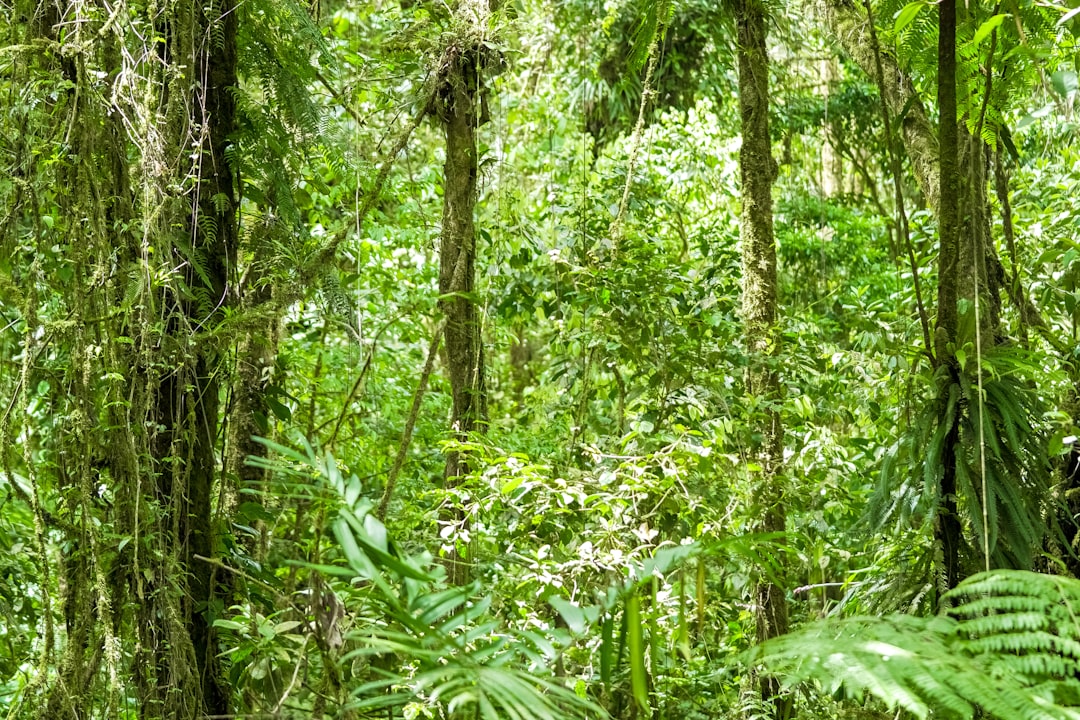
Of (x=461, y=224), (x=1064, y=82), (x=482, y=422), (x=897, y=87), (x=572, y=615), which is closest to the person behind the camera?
(x=572, y=615)

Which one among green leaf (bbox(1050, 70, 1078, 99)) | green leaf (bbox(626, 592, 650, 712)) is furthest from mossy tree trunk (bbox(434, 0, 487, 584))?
green leaf (bbox(626, 592, 650, 712))

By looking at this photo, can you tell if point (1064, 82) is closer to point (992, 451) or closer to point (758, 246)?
point (992, 451)

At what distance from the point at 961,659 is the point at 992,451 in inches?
31.2

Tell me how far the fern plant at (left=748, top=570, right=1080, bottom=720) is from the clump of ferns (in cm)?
43

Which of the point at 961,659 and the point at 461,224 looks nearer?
the point at 961,659

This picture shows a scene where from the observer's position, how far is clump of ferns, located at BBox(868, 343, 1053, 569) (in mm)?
1922

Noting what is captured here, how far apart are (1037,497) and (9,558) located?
227 centimetres

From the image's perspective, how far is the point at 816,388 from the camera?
378cm

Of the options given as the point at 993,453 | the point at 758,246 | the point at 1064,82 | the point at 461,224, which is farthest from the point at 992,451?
the point at 461,224

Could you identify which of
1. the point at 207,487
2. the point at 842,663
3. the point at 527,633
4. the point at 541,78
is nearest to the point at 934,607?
the point at 842,663

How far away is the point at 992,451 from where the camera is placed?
77.6 inches

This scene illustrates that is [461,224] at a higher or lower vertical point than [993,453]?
higher

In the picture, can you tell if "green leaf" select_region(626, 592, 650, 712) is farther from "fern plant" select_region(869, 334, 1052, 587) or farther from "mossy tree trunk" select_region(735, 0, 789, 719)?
"mossy tree trunk" select_region(735, 0, 789, 719)

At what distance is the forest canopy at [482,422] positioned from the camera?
4.94ft
